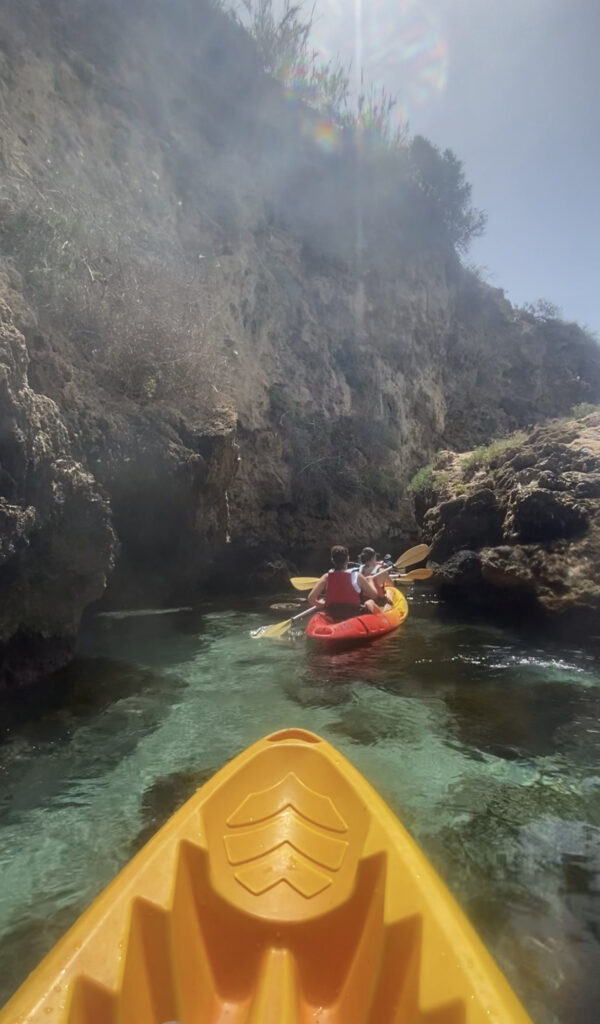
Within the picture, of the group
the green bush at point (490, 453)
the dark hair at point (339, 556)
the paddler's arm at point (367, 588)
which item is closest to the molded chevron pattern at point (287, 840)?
the dark hair at point (339, 556)

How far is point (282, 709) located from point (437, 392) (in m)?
18.0

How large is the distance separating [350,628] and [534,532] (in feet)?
9.93

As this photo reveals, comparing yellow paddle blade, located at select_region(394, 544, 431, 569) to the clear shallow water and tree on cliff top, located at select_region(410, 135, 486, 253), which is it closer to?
the clear shallow water

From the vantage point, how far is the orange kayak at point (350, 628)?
21.8 feet

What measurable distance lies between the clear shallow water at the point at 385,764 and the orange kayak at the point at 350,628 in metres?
0.18

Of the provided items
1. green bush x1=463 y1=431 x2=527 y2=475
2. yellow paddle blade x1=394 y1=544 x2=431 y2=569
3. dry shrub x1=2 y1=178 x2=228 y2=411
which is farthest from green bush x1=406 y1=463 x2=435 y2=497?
dry shrub x1=2 y1=178 x2=228 y2=411

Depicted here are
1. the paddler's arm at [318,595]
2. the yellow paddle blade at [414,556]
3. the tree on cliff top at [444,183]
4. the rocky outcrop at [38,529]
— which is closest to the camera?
the rocky outcrop at [38,529]

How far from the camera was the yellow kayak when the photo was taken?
1.49 m

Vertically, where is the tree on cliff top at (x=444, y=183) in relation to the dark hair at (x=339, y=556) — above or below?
above

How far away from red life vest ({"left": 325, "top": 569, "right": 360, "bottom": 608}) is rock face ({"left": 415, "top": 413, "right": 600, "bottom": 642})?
2220 mm

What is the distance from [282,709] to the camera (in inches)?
196

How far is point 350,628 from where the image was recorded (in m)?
6.79

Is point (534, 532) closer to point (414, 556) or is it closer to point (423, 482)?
point (414, 556)

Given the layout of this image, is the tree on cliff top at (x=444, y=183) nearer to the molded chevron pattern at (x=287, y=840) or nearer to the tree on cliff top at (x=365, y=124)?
the tree on cliff top at (x=365, y=124)
